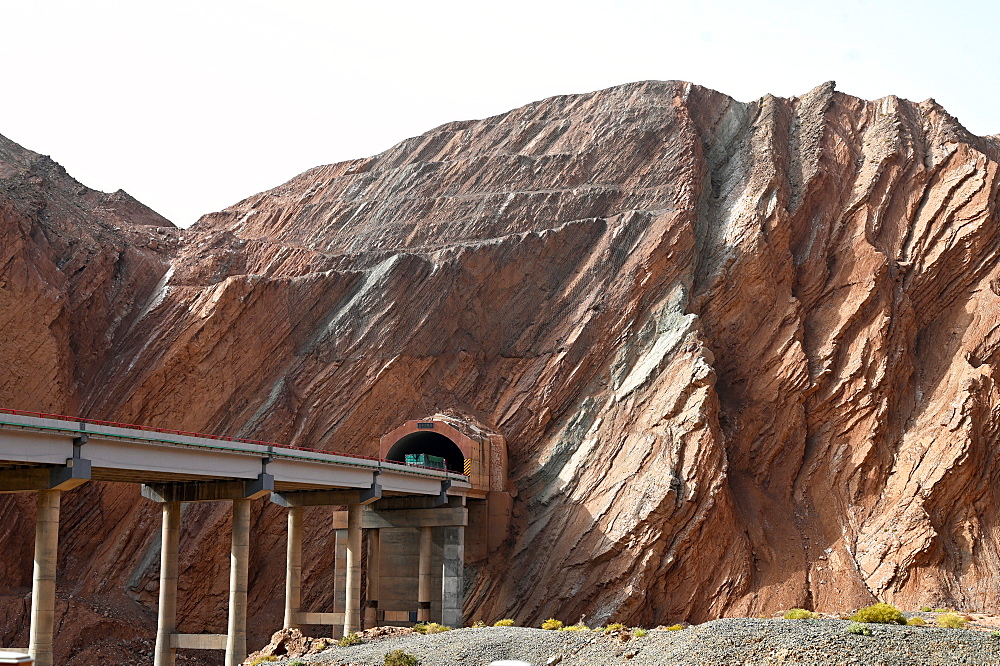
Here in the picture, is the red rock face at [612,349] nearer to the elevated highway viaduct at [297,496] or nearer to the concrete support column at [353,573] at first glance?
the elevated highway viaduct at [297,496]

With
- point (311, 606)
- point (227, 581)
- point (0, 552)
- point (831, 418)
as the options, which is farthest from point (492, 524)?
point (0, 552)

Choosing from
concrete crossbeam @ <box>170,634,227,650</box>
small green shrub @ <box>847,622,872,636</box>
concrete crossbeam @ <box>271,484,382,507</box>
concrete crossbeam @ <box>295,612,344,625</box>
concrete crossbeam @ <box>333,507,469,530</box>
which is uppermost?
concrete crossbeam @ <box>271,484,382,507</box>

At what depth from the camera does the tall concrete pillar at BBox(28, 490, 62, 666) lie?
28938mm

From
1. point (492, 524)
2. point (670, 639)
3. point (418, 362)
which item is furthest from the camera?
point (418, 362)

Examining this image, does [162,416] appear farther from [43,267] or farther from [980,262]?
[980,262]

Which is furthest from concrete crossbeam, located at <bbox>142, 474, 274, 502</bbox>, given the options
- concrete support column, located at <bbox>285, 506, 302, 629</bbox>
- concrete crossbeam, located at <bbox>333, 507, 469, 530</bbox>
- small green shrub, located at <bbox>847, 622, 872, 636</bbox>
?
small green shrub, located at <bbox>847, 622, 872, 636</bbox>

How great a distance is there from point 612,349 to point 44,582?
33.6 meters

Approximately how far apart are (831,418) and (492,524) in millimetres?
17315

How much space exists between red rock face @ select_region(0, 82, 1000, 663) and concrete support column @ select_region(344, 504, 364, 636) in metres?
7.71

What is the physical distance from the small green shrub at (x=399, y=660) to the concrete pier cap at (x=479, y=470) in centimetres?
2130

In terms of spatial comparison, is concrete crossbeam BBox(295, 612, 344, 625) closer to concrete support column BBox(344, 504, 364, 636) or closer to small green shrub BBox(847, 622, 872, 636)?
concrete support column BBox(344, 504, 364, 636)

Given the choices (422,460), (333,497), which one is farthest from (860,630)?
(422,460)

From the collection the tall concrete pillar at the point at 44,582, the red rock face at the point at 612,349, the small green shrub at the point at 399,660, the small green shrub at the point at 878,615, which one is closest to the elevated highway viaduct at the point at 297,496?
the tall concrete pillar at the point at 44,582

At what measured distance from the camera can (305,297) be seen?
61.2 meters
